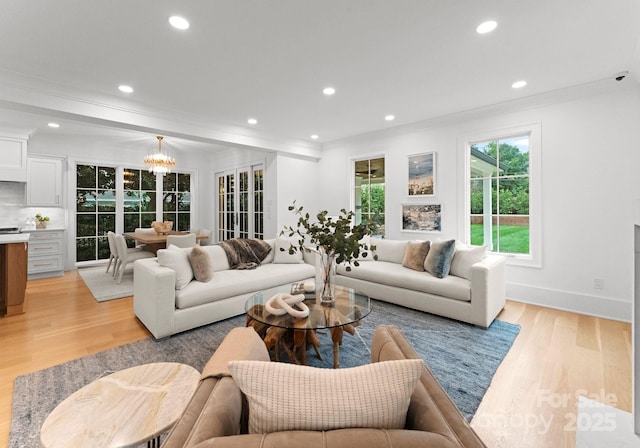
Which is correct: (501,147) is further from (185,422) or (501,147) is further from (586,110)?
(185,422)

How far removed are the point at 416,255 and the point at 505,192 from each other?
1.54 meters

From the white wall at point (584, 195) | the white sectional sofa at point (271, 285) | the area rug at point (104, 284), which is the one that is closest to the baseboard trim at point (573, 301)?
the white wall at point (584, 195)

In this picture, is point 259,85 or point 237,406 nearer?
point 237,406

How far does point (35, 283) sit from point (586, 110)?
26.3 feet

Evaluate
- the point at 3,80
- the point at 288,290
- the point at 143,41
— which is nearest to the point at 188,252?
the point at 288,290

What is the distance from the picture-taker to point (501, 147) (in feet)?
13.7

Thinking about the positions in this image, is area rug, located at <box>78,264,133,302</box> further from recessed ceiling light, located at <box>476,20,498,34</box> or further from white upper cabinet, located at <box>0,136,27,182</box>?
recessed ceiling light, located at <box>476,20,498,34</box>

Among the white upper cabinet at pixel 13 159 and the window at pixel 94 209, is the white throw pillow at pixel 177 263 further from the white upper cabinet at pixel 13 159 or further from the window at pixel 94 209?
the window at pixel 94 209

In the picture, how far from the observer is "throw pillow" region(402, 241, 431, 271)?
3.81 metres

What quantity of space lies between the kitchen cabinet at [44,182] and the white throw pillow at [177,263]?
4290mm

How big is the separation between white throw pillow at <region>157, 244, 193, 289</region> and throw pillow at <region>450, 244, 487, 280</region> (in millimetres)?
2962

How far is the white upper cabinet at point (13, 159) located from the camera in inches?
193

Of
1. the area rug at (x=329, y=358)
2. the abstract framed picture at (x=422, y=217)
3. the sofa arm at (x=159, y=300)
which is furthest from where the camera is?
the abstract framed picture at (x=422, y=217)

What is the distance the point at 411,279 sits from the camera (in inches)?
140
